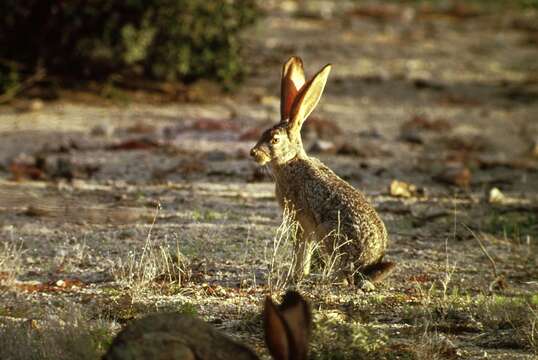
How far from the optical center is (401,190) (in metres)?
10.2

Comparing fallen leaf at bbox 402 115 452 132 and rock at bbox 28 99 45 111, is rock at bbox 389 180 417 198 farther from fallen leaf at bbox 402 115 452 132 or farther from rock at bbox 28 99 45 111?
rock at bbox 28 99 45 111

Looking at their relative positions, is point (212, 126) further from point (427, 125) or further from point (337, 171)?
point (427, 125)

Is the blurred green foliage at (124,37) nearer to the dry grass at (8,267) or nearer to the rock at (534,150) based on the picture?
the rock at (534,150)

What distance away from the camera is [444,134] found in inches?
551

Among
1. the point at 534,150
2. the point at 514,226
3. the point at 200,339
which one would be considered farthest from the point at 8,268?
the point at 534,150

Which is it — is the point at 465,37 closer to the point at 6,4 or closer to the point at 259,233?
the point at 6,4

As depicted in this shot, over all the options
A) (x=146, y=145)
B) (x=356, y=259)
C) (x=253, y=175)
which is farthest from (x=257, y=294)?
(x=146, y=145)

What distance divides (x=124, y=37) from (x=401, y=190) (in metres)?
5.26

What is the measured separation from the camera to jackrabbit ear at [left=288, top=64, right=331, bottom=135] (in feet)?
23.6

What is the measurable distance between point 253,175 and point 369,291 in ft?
13.7

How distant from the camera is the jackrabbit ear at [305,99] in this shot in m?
7.18

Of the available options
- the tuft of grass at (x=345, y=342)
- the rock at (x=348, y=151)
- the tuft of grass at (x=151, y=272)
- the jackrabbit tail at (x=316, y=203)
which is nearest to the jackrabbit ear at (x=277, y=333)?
the tuft of grass at (x=345, y=342)

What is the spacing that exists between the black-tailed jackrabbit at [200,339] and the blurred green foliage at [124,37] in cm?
961

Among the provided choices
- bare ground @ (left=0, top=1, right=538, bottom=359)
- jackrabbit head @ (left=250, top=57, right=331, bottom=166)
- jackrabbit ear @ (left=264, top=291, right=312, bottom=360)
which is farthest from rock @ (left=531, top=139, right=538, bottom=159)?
jackrabbit ear @ (left=264, top=291, right=312, bottom=360)
